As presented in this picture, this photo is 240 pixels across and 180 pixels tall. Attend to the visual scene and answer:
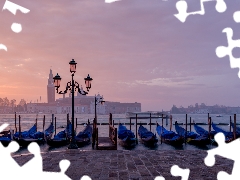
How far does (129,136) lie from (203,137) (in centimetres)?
621

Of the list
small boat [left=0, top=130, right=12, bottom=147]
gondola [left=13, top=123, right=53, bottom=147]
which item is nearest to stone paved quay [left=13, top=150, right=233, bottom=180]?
small boat [left=0, top=130, right=12, bottom=147]

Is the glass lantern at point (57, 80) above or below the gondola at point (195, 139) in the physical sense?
above

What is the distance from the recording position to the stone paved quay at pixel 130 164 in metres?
6.74

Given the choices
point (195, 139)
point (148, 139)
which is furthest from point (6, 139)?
point (195, 139)

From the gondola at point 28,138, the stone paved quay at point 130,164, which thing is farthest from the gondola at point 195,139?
the stone paved quay at point 130,164

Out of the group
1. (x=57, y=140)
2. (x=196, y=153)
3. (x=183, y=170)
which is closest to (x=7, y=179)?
Result: (x=183, y=170)

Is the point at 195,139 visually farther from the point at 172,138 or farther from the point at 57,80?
the point at 57,80

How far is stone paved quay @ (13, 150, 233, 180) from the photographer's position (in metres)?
6.74

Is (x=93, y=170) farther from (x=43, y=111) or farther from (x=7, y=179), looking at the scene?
(x=43, y=111)

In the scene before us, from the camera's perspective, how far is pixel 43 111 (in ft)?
642

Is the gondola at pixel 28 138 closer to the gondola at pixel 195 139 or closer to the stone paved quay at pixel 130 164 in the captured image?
the gondola at pixel 195 139

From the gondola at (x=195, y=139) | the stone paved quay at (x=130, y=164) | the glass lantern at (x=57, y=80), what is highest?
the glass lantern at (x=57, y=80)

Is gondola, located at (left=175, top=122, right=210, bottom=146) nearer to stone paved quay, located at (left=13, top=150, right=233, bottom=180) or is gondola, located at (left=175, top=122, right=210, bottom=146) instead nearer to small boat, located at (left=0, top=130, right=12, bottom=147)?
stone paved quay, located at (left=13, top=150, right=233, bottom=180)

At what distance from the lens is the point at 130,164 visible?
26.5 feet
